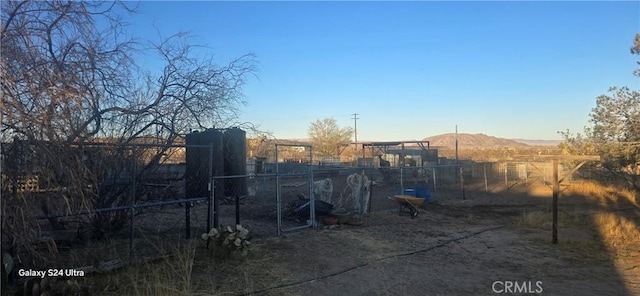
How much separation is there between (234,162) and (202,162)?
2.40 feet

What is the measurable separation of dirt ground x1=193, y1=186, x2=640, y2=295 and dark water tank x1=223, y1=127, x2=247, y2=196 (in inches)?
49.9

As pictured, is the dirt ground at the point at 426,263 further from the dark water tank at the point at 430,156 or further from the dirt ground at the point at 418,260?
the dark water tank at the point at 430,156

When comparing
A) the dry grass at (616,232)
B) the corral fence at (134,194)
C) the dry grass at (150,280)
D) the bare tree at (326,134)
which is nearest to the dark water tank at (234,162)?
the corral fence at (134,194)

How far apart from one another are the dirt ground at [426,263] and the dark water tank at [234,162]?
1267 mm

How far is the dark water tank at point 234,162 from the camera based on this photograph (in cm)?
922

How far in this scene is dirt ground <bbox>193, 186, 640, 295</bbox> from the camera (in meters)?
6.39

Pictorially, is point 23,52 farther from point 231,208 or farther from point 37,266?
point 231,208

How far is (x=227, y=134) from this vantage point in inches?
366

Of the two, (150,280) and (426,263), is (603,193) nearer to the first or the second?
(426,263)

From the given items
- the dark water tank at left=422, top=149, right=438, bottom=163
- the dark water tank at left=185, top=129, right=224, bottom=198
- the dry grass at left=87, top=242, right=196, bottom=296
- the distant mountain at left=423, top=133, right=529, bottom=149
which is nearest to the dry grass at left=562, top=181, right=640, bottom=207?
the dark water tank at left=422, top=149, right=438, bottom=163

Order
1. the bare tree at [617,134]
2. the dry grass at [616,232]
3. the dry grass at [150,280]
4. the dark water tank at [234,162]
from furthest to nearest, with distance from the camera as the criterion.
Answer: the bare tree at [617,134] < the dry grass at [616,232] < the dark water tank at [234,162] < the dry grass at [150,280]

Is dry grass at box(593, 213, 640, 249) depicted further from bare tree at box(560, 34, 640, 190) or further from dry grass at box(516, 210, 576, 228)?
bare tree at box(560, 34, 640, 190)

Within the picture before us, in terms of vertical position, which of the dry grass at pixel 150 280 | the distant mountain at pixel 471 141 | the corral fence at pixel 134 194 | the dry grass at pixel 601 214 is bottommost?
the dry grass at pixel 601 214

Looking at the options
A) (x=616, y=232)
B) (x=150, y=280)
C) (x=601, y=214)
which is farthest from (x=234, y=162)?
(x=601, y=214)
